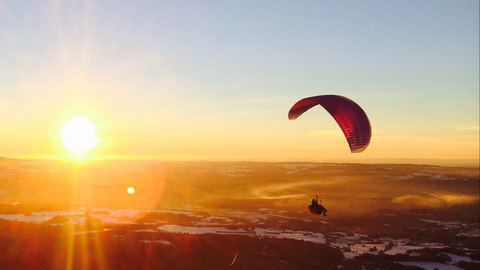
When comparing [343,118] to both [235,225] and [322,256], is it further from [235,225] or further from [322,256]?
[235,225]

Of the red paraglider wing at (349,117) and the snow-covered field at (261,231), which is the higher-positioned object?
the red paraglider wing at (349,117)

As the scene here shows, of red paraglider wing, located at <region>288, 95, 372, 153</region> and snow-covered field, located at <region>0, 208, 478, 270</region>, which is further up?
red paraglider wing, located at <region>288, 95, 372, 153</region>

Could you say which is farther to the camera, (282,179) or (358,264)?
(282,179)

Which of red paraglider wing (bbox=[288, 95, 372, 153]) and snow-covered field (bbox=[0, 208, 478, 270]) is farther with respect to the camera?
snow-covered field (bbox=[0, 208, 478, 270])

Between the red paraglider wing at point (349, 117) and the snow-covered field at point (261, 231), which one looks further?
the snow-covered field at point (261, 231)

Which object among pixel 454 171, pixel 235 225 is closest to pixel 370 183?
pixel 454 171

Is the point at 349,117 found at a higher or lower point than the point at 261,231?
higher

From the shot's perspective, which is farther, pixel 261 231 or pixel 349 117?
pixel 261 231

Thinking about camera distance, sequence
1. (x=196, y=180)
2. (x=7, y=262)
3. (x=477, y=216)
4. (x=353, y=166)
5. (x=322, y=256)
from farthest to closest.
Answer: (x=353, y=166) → (x=196, y=180) → (x=477, y=216) → (x=322, y=256) → (x=7, y=262)
